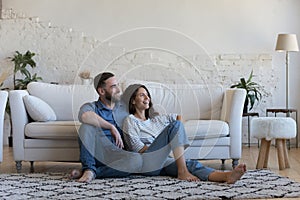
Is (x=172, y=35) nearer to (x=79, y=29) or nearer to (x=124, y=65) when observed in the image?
(x=124, y=65)

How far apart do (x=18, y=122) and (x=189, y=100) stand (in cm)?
165

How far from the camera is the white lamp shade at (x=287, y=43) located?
6.22 meters

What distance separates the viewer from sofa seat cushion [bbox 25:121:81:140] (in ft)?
13.8

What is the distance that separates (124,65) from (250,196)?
13.2 ft

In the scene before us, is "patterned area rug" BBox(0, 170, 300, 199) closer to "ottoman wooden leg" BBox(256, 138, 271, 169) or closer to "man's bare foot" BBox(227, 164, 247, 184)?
"man's bare foot" BBox(227, 164, 247, 184)

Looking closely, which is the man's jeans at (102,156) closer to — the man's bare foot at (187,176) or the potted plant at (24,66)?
the man's bare foot at (187,176)

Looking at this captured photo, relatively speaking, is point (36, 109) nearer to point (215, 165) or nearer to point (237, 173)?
point (215, 165)

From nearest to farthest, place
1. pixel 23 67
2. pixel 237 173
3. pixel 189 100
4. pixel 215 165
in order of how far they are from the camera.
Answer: pixel 237 173
pixel 215 165
pixel 189 100
pixel 23 67

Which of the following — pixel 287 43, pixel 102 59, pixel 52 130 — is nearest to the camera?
pixel 52 130

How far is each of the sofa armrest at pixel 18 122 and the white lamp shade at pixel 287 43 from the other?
3.36 metres

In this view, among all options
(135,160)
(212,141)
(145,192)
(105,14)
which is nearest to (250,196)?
(145,192)

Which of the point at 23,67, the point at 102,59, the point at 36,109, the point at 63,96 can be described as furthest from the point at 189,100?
the point at 23,67

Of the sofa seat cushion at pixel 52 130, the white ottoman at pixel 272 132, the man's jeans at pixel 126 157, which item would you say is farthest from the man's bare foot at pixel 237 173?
the sofa seat cushion at pixel 52 130

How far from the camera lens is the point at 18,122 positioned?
424 cm
